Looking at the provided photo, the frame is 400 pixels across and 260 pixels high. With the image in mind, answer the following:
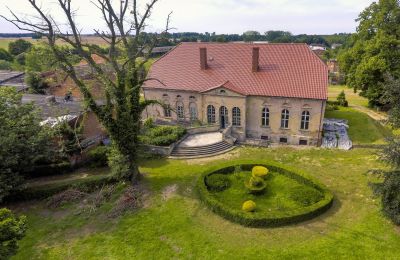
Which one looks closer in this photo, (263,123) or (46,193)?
(46,193)

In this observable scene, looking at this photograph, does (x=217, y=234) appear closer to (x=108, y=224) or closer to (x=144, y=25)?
(x=108, y=224)

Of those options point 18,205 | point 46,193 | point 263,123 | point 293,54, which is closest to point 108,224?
point 46,193

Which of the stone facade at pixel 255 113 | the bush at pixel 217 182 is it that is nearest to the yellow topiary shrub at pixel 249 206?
the bush at pixel 217 182

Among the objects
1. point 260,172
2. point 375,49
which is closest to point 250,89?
point 260,172

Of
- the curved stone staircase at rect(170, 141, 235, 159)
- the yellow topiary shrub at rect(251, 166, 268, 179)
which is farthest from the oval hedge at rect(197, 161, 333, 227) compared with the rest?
the curved stone staircase at rect(170, 141, 235, 159)

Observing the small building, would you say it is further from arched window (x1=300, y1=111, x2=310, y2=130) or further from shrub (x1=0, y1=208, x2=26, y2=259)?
shrub (x1=0, y1=208, x2=26, y2=259)

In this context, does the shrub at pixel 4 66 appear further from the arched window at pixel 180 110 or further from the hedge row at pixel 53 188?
the hedge row at pixel 53 188

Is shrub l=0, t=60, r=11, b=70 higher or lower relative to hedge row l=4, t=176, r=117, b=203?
higher
